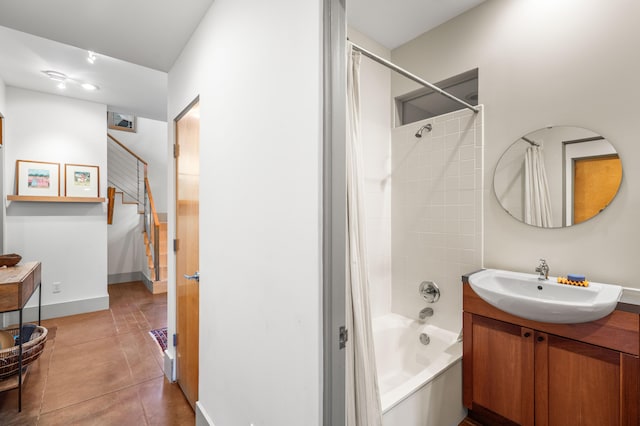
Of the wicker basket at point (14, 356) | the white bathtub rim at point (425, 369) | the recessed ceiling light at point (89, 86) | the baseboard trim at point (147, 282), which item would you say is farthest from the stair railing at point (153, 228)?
the white bathtub rim at point (425, 369)

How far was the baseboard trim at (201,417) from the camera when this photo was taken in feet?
5.63

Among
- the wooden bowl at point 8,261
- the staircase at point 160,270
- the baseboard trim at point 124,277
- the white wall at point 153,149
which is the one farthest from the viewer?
the white wall at point 153,149

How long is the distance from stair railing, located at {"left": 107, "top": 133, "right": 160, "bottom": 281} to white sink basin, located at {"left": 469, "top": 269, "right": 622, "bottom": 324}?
5.34m

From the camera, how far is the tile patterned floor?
2.01 meters

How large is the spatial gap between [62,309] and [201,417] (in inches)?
130

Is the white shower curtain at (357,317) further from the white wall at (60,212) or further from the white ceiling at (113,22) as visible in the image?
the white wall at (60,212)

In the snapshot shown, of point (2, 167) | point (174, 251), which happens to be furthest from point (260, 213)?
point (2, 167)

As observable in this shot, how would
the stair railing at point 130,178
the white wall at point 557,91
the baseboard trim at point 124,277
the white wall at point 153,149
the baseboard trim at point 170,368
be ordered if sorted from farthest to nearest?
the white wall at point 153,149, the baseboard trim at point 124,277, the stair railing at point 130,178, the baseboard trim at point 170,368, the white wall at point 557,91

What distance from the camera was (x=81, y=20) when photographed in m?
1.84

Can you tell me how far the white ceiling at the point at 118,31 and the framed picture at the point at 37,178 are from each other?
36.6 inches

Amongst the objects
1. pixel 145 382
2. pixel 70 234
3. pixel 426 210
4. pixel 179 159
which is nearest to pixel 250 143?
pixel 179 159

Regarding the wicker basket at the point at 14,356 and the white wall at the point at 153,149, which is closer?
the wicker basket at the point at 14,356

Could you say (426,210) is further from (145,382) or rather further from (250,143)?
(145,382)

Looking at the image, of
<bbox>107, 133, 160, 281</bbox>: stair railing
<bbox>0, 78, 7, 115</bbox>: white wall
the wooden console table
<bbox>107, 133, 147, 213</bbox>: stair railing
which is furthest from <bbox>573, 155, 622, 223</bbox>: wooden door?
<bbox>107, 133, 147, 213</bbox>: stair railing
